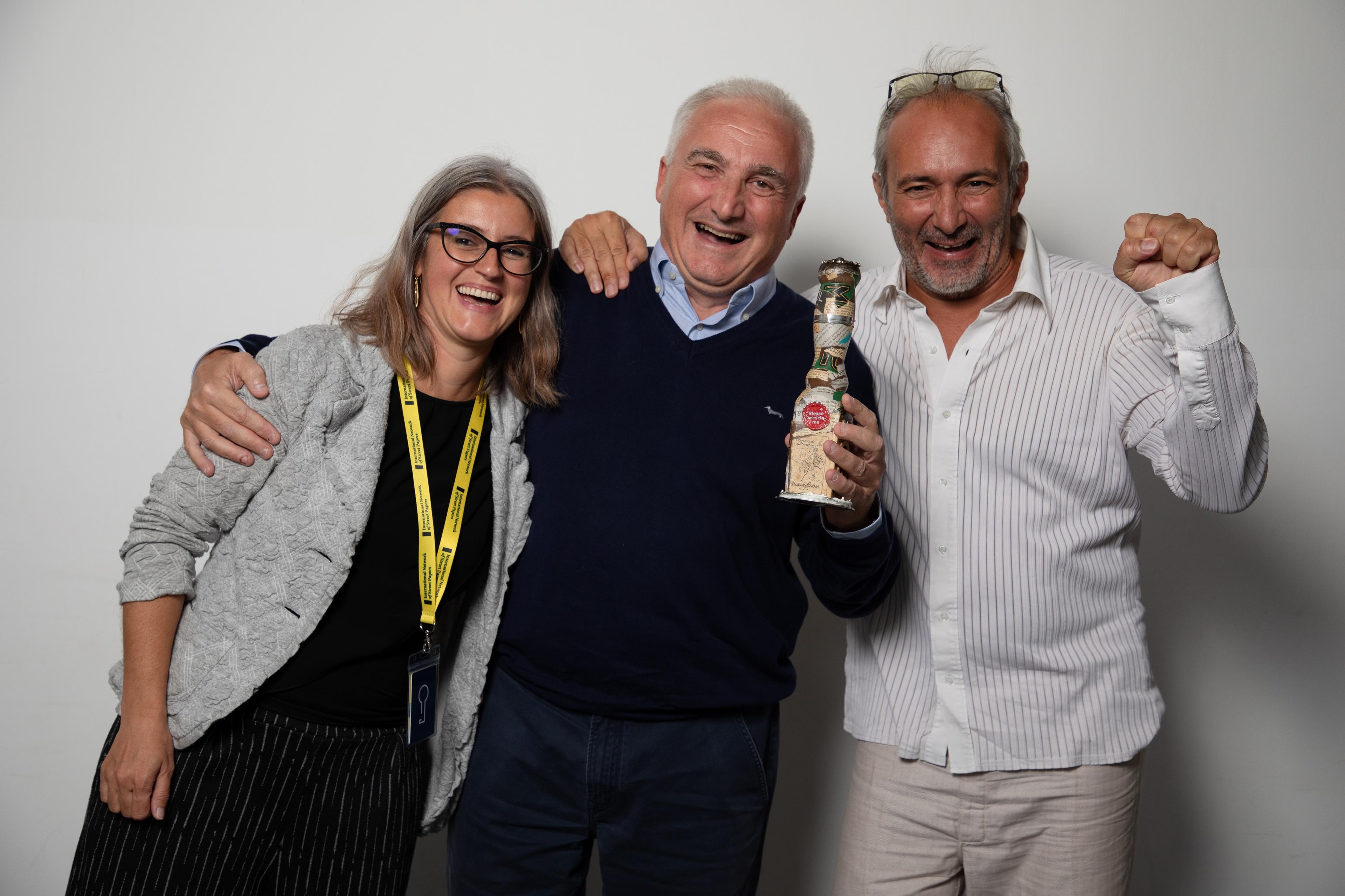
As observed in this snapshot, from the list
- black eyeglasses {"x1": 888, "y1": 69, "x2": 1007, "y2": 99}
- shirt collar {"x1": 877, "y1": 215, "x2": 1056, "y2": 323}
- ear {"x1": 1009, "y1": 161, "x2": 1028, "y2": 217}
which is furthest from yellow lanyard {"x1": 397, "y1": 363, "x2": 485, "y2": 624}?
ear {"x1": 1009, "y1": 161, "x2": 1028, "y2": 217}

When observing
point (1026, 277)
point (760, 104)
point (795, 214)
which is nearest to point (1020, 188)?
point (1026, 277)

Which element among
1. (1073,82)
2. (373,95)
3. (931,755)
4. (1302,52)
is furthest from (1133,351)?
(373,95)

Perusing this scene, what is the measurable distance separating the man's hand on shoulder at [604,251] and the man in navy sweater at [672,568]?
0.07 ft

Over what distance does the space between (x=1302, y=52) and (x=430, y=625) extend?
3.26m

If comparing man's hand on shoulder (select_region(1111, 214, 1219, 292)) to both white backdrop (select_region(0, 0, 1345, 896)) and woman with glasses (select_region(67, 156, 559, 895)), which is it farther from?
white backdrop (select_region(0, 0, 1345, 896))

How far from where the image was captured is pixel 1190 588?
3264 millimetres

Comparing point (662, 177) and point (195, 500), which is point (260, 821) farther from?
point (662, 177)

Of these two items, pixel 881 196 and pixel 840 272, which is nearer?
pixel 840 272

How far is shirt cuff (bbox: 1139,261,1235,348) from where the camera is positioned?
169 cm

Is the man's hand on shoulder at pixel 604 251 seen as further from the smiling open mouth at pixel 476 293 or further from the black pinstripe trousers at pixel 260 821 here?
the black pinstripe trousers at pixel 260 821

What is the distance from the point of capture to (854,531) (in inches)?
77.4

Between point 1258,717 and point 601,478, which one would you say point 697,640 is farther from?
point 1258,717

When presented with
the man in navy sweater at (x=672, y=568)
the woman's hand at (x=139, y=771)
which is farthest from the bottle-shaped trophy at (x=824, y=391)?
the woman's hand at (x=139, y=771)

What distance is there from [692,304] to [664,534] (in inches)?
21.6
